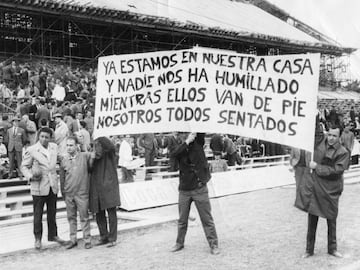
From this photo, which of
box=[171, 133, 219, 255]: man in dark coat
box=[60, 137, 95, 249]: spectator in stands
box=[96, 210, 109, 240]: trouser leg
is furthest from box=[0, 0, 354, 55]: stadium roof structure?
box=[171, 133, 219, 255]: man in dark coat

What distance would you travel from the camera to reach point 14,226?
901 centimetres

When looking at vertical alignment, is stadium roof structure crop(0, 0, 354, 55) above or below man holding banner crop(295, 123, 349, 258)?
above

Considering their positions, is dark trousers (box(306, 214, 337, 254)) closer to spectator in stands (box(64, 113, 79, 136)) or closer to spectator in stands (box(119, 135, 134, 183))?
spectator in stands (box(119, 135, 134, 183))

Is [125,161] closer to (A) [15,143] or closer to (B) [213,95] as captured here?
(A) [15,143]

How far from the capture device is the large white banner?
6234 mm

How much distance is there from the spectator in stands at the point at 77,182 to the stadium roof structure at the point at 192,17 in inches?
587

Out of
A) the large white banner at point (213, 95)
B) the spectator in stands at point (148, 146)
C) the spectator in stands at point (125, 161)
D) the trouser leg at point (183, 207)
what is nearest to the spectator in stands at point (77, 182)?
the large white banner at point (213, 95)

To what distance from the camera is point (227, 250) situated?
710cm

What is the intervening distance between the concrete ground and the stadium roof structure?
588 inches

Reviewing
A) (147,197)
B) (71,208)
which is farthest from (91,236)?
(147,197)

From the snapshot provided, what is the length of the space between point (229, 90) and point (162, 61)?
3.04 feet

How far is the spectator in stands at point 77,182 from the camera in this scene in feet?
24.2

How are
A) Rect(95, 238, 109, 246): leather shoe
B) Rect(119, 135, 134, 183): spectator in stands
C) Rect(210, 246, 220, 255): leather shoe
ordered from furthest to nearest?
1. Rect(119, 135, 134, 183): spectator in stands
2. Rect(95, 238, 109, 246): leather shoe
3. Rect(210, 246, 220, 255): leather shoe

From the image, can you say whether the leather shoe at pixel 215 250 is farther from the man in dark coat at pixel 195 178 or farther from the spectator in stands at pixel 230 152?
the spectator in stands at pixel 230 152
